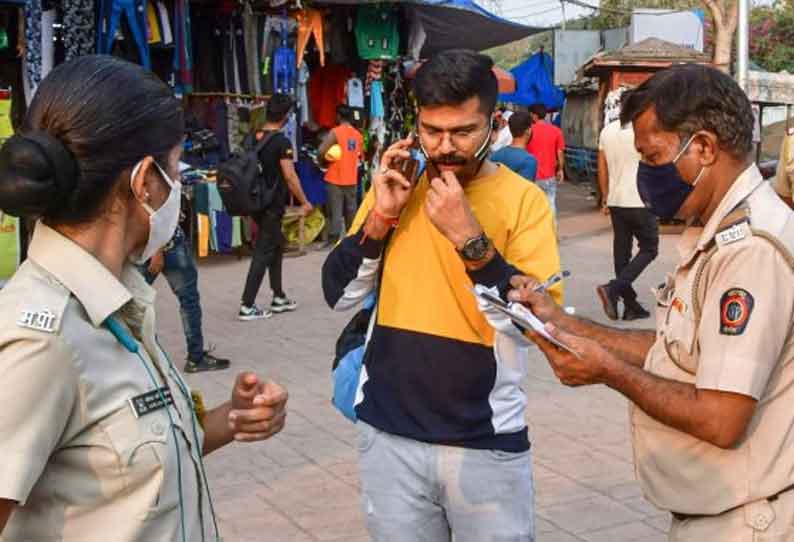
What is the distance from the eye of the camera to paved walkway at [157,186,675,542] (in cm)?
485

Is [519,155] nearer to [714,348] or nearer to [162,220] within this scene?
[714,348]

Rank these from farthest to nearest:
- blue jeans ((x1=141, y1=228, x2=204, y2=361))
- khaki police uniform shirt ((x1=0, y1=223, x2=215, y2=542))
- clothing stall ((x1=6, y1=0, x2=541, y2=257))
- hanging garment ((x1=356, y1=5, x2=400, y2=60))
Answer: hanging garment ((x1=356, y1=5, x2=400, y2=60))
clothing stall ((x1=6, y1=0, x2=541, y2=257))
blue jeans ((x1=141, y1=228, x2=204, y2=361))
khaki police uniform shirt ((x1=0, y1=223, x2=215, y2=542))

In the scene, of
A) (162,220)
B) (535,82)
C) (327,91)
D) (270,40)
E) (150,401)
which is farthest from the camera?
(535,82)

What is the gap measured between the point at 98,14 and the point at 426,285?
8.68 metres

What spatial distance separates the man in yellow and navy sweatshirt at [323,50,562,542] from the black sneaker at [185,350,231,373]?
4.73m

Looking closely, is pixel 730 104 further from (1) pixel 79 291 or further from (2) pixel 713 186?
(1) pixel 79 291

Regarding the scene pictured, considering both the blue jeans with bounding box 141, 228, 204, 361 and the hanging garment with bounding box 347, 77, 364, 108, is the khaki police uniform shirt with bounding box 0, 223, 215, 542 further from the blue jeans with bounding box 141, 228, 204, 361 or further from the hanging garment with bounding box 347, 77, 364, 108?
the hanging garment with bounding box 347, 77, 364, 108

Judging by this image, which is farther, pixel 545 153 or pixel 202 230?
pixel 545 153

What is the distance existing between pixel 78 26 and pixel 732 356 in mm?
9429

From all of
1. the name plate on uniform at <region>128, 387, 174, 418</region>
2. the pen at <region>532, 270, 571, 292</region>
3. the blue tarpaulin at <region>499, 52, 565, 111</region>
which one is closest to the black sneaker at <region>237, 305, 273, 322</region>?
the pen at <region>532, 270, 571, 292</region>

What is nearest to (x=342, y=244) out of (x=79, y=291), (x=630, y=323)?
(x=79, y=291)

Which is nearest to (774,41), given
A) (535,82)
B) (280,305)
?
(535,82)

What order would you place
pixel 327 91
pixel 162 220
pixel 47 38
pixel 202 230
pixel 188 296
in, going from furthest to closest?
1. pixel 327 91
2. pixel 202 230
3. pixel 47 38
4. pixel 188 296
5. pixel 162 220

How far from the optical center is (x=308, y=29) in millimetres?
13508
